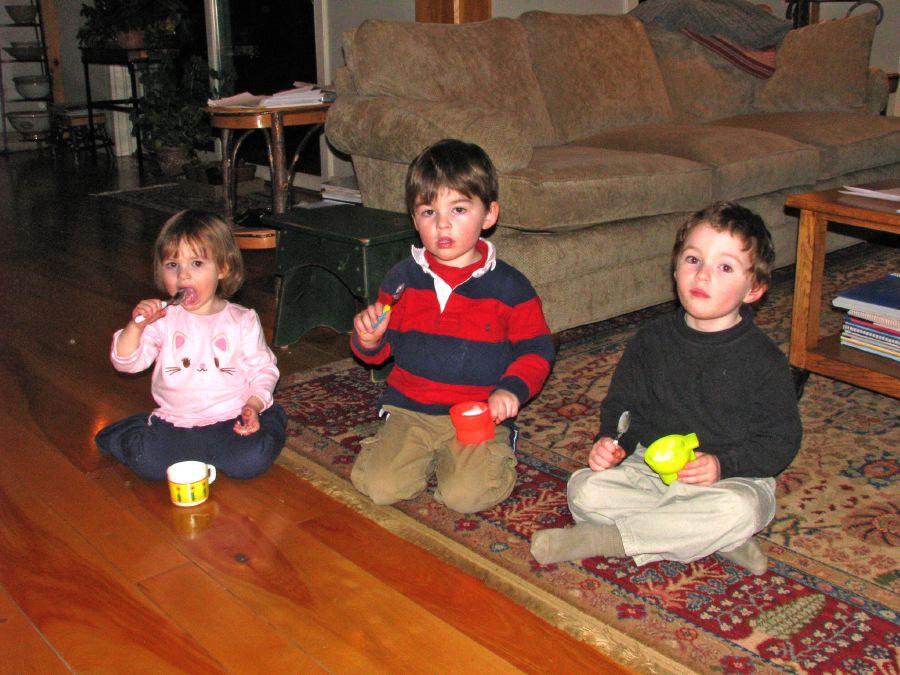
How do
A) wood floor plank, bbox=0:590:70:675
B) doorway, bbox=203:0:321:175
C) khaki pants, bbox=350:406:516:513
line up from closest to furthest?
wood floor plank, bbox=0:590:70:675 → khaki pants, bbox=350:406:516:513 → doorway, bbox=203:0:321:175

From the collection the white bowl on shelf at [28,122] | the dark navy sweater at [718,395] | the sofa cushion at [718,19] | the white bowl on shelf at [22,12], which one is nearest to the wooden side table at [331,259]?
the dark navy sweater at [718,395]

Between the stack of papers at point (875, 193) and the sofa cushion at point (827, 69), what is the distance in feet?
5.73

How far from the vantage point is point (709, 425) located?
62.3 inches

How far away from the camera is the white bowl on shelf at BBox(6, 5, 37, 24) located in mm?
6988

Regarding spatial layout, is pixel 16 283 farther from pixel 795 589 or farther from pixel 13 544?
pixel 795 589

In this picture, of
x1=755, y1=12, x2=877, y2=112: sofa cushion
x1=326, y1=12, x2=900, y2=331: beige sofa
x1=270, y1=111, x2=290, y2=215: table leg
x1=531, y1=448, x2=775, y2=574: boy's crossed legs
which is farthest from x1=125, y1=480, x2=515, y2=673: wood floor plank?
x1=755, y1=12, x2=877, y2=112: sofa cushion

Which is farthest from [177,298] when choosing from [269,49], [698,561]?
[269,49]

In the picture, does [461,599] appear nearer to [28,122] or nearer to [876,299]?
[876,299]

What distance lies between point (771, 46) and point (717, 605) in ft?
10.5

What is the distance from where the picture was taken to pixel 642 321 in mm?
2914

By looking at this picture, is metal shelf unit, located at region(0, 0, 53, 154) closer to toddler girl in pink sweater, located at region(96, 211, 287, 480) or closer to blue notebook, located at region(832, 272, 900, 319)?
toddler girl in pink sweater, located at region(96, 211, 287, 480)

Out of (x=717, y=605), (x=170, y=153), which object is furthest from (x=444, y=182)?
(x=170, y=153)

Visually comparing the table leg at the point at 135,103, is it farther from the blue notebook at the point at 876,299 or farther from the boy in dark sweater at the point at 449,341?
the blue notebook at the point at 876,299

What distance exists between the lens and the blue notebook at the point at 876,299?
2158mm
